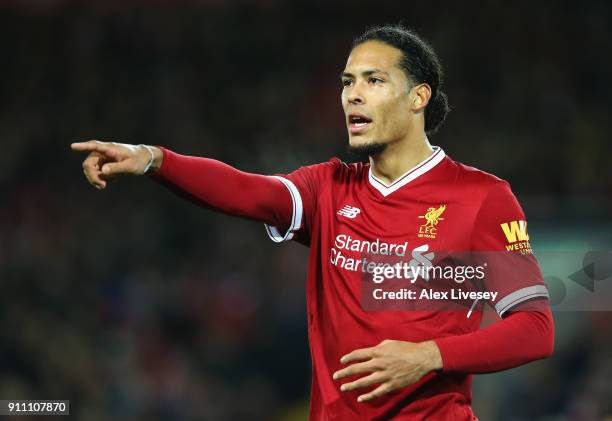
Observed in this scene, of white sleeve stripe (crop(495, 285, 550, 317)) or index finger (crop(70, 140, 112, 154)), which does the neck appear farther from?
index finger (crop(70, 140, 112, 154))

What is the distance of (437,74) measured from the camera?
→ 13.1 feet

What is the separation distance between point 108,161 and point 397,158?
1.18 m

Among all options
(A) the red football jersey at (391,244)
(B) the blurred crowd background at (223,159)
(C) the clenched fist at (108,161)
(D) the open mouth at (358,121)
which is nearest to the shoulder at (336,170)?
(A) the red football jersey at (391,244)

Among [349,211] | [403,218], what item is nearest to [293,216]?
[349,211]

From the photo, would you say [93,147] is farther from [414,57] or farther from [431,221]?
[414,57]

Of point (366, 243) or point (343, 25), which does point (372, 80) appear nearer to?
point (366, 243)

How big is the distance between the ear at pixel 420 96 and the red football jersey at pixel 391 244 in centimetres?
21

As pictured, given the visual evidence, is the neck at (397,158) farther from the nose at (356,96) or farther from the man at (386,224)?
the nose at (356,96)

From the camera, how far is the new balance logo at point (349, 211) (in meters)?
3.73

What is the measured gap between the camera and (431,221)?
358 cm

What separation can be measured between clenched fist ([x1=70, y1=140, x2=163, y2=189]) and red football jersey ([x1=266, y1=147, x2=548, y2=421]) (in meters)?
0.70

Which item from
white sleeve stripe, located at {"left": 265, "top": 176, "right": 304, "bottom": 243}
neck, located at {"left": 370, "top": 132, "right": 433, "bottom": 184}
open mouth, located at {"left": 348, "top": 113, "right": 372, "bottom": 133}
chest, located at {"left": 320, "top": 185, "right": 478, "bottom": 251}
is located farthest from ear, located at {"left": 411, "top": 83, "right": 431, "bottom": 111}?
white sleeve stripe, located at {"left": 265, "top": 176, "right": 304, "bottom": 243}

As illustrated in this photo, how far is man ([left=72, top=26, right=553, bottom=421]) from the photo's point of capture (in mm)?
3238

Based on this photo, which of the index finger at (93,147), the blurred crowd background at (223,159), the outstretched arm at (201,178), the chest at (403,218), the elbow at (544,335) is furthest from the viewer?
the blurred crowd background at (223,159)
